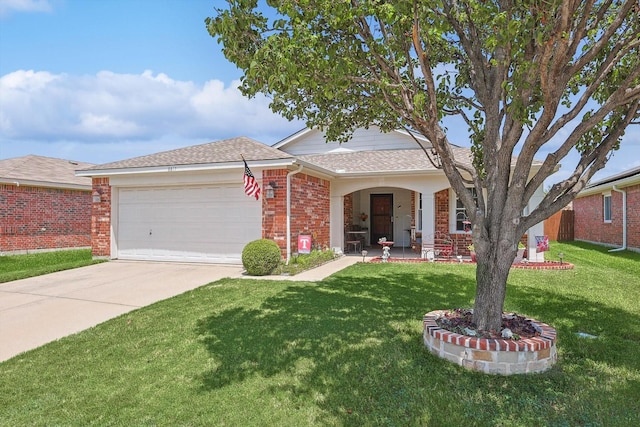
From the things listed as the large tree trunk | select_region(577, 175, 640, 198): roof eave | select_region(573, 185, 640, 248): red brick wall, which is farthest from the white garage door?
select_region(573, 185, 640, 248): red brick wall

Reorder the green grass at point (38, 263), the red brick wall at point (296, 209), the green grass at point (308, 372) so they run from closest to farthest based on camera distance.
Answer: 1. the green grass at point (308, 372)
2. the green grass at point (38, 263)
3. the red brick wall at point (296, 209)

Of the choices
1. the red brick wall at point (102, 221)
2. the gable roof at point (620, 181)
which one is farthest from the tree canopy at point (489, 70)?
the red brick wall at point (102, 221)

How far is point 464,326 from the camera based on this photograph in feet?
14.7

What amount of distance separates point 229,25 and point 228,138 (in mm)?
10634

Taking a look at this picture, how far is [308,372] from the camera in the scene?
3.93m

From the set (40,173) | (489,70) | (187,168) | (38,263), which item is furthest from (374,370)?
(40,173)

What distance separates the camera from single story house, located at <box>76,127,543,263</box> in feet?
35.3

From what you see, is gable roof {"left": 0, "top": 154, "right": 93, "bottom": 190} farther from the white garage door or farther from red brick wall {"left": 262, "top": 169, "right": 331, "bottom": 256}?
red brick wall {"left": 262, "top": 169, "right": 331, "bottom": 256}

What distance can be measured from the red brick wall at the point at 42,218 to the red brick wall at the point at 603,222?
2228 centimetres

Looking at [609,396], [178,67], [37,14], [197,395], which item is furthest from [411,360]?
[37,14]

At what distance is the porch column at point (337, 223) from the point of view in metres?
13.7

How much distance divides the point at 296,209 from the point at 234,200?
193 cm

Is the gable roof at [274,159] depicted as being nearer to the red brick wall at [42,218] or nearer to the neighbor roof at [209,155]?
the neighbor roof at [209,155]

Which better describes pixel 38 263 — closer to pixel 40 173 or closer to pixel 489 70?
pixel 40 173
